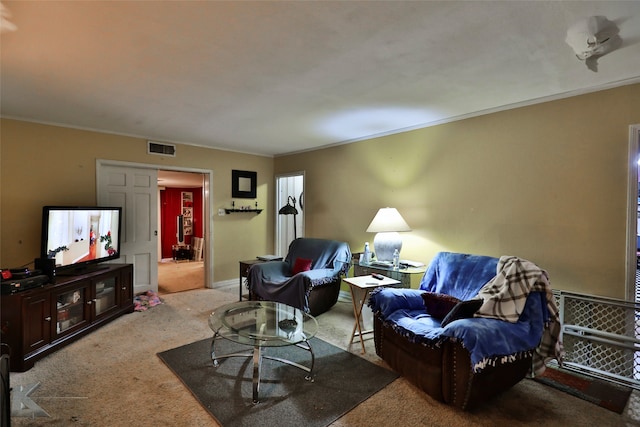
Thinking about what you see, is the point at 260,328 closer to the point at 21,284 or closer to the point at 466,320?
the point at 466,320

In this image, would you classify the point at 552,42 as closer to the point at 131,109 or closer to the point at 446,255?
the point at 446,255

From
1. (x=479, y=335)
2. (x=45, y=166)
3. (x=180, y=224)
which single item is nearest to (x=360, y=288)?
(x=479, y=335)

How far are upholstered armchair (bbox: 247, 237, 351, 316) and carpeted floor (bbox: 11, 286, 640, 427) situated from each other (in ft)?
3.17

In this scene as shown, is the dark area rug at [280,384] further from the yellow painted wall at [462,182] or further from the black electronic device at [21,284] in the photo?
the yellow painted wall at [462,182]

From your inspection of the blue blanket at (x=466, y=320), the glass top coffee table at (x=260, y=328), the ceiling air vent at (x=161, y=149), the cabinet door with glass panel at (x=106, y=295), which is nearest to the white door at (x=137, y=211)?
the ceiling air vent at (x=161, y=149)

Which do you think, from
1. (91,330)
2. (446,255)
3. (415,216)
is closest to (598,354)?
(446,255)

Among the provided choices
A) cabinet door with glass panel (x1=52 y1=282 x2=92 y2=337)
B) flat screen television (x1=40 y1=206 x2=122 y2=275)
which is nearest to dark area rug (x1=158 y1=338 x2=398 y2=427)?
cabinet door with glass panel (x1=52 y1=282 x2=92 y2=337)

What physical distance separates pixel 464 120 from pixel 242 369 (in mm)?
3292

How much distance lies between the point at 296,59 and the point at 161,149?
130 inches

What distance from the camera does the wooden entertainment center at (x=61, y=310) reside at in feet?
8.40

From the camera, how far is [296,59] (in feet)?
6.97

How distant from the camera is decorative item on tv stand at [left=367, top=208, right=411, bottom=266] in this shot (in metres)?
3.58

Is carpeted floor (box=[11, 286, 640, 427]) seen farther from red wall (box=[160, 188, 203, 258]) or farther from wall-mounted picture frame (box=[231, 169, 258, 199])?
red wall (box=[160, 188, 203, 258])

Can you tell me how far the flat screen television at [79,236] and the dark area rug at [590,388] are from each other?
4.58m
